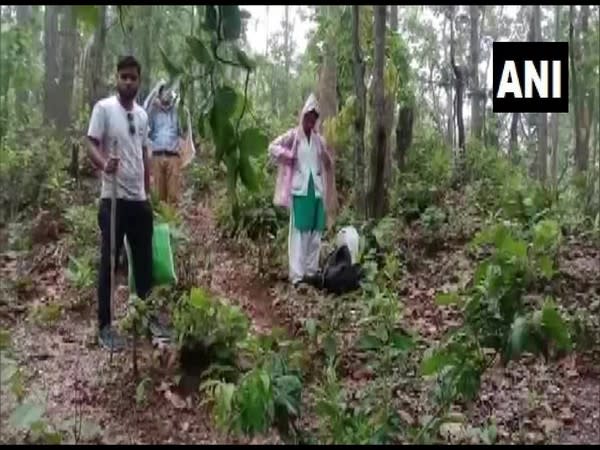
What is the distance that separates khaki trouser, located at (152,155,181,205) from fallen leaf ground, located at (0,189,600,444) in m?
1.60

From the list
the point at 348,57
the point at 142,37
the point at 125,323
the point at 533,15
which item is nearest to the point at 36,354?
the point at 125,323

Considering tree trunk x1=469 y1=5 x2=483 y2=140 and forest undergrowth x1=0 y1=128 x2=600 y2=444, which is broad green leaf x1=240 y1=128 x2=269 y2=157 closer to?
forest undergrowth x1=0 y1=128 x2=600 y2=444

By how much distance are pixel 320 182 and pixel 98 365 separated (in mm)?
2830

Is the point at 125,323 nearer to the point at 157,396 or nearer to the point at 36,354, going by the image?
the point at 157,396

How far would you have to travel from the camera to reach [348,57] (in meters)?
9.95

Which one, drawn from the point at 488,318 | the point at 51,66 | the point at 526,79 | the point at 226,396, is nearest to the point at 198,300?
the point at 226,396

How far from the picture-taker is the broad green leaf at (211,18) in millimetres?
1453

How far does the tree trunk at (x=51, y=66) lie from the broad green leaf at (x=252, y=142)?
32.5 feet

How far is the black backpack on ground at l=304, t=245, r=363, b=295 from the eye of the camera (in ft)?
20.7

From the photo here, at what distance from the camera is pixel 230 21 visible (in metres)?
1.46

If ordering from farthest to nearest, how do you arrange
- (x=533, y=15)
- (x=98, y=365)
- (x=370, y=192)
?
(x=533, y=15), (x=370, y=192), (x=98, y=365)

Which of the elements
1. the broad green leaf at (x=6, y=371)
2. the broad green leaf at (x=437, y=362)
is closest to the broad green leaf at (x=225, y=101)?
the broad green leaf at (x=6, y=371)

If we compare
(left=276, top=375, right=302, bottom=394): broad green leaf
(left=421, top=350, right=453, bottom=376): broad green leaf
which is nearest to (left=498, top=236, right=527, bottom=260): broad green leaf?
(left=421, top=350, right=453, bottom=376): broad green leaf

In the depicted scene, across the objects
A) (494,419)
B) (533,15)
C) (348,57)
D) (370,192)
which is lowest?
(494,419)
